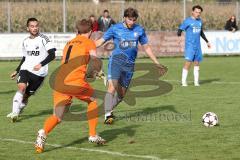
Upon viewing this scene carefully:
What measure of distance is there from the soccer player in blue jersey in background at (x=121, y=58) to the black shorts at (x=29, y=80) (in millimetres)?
1530

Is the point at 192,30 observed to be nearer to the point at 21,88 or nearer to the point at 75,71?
the point at 21,88

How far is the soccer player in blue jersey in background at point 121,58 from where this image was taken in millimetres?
12820

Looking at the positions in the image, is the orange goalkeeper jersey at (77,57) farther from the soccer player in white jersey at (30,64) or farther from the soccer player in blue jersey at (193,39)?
the soccer player in blue jersey at (193,39)

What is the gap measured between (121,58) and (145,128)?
171 centimetres

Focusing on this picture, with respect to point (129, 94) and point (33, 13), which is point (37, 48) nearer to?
point (129, 94)

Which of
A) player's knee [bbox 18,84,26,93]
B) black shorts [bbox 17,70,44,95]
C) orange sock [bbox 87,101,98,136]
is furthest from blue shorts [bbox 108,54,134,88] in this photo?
orange sock [bbox 87,101,98,136]

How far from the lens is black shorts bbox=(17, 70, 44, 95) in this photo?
1331 centimetres

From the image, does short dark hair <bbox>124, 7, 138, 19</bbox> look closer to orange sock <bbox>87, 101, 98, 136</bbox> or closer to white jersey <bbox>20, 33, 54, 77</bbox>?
white jersey <bbox>20, 33, 54, 77</bbox>

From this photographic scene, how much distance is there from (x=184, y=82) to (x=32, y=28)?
8007mm

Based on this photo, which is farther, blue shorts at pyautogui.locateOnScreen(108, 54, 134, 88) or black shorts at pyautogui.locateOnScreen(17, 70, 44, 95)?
black shorts at pyautogui.locateOnScreen(17, 70, 44, 95)

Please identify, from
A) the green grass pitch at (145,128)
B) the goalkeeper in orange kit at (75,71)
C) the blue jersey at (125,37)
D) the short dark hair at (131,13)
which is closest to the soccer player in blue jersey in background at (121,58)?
the blue jersey at (125,37)

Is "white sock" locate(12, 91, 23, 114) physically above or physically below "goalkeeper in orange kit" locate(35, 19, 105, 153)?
below

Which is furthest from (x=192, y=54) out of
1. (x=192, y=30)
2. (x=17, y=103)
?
(x=17, y=103)

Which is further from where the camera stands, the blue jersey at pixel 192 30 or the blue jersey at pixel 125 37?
the blue jersey at pixel 192 30
